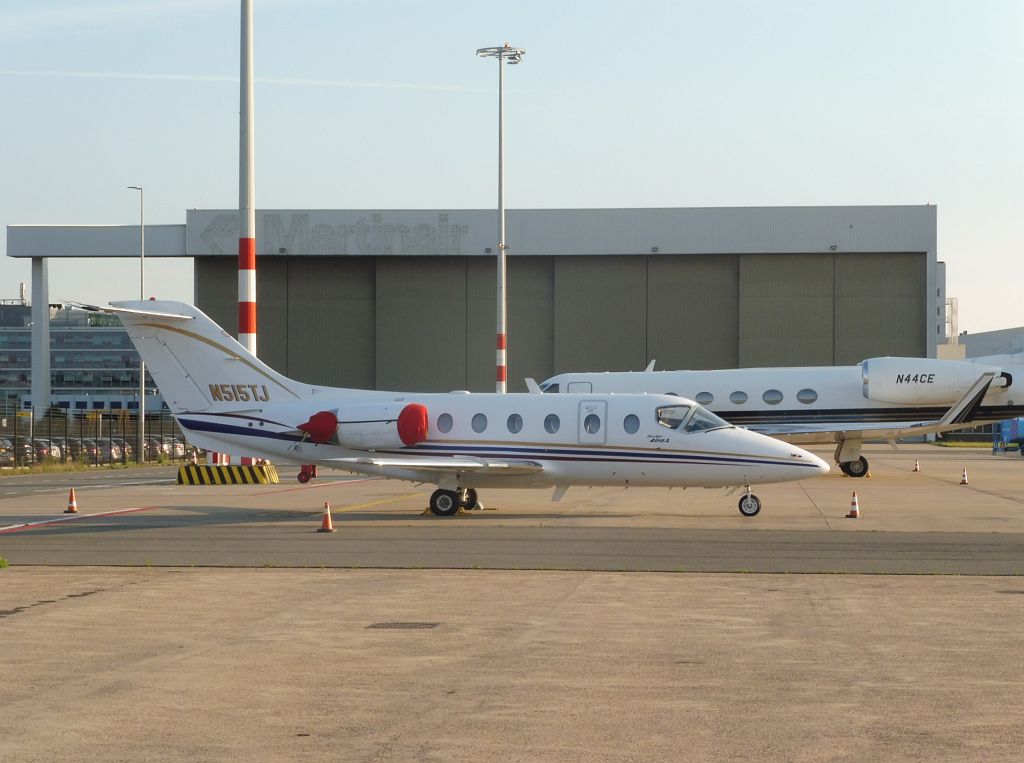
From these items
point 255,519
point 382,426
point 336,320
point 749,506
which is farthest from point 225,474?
point 336,320

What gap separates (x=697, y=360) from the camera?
7381 centimetres

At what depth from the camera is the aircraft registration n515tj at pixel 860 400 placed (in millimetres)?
36906

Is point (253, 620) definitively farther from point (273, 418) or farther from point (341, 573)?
point (273, 418)

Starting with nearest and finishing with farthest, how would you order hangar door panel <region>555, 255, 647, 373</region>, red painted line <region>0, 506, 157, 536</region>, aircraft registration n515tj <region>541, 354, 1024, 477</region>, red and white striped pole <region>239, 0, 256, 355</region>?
1. red painted line <region>0, 506, 157, 536</region>
2. red and white striped pole <region>239, 0, 256, 355</region>
3. aircraft registration n515tj <region>541, 354, 1024, 477</region>
4. hangar door panel <region>555, 255, 647, 373</region>

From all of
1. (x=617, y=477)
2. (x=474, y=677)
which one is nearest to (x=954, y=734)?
(x=474, y=677)

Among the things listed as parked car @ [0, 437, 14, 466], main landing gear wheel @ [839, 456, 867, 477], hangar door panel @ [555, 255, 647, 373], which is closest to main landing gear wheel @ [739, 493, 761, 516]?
main landing gear wheel @ [839, 456, 867, 477]

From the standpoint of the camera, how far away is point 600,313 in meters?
74.1

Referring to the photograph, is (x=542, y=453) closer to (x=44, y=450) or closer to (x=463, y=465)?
(x=463, y=465)

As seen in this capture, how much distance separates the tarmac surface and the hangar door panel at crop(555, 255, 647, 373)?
5207cm

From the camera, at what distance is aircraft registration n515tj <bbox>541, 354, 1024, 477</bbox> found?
121 ft

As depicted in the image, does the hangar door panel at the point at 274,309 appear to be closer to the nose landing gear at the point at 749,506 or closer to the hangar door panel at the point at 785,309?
the hangar door panel at the point at 785,309

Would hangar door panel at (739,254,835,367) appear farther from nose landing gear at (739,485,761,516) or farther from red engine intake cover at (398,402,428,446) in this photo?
red engine intake cover at (398,402,428,446)

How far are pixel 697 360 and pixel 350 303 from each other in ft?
68.2

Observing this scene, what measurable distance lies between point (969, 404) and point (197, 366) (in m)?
21.8
